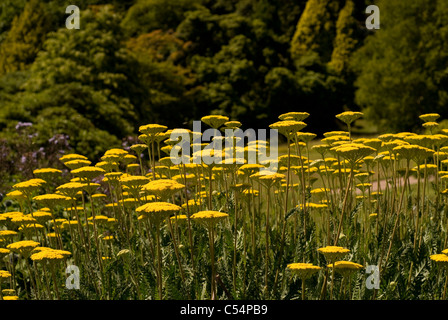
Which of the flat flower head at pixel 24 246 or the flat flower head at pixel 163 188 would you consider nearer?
the flat flower head at pixel 163 188

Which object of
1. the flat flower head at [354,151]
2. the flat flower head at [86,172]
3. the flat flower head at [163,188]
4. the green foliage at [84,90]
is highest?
the green foliage at [84,90]

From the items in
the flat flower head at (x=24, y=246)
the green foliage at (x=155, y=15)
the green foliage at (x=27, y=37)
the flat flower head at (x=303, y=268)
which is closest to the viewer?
the flat flower head at (x=303, y=268)

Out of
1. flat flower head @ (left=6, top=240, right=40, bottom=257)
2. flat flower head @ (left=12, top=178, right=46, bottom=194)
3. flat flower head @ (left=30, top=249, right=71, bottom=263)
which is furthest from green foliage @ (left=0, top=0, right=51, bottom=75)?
flat flower head @ (left=30, top=249, right=71, bottom=263)

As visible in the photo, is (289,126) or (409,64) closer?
(289,126)

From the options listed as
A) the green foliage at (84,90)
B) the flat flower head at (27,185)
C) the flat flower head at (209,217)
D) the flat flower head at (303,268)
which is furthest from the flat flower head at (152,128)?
the green foliage at (84,90)

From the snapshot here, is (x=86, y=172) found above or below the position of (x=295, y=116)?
below

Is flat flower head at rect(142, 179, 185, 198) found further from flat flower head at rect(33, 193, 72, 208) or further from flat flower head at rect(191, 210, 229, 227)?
flat flower head at rect(33, 193, 72, 208)

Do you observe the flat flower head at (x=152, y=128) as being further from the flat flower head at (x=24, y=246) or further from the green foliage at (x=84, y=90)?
the green foliage at (x=84, y=90)

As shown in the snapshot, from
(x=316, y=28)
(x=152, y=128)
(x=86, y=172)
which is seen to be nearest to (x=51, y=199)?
(x=86, y=172)

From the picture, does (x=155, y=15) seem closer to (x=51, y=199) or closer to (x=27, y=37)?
(x=27, y=37)

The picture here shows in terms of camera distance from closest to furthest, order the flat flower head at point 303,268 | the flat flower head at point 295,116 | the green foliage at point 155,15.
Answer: the flat flower head at point 303,268
the flat flower head at point 295,116
the green foliage at point 155,15

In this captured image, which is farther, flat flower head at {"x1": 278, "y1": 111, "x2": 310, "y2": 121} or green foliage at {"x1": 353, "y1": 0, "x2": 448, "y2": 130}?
green foliage at {"x1": 353, "y1": 0, "x2": 448, "y2": 130}

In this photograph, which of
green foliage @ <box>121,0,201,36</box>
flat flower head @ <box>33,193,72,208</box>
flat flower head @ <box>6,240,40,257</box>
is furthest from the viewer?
green foliage @ <box>121,0,201,36</box>

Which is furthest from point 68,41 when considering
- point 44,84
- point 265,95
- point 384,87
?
point 384,87
